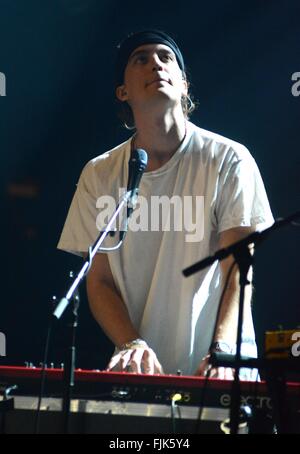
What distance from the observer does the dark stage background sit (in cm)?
444

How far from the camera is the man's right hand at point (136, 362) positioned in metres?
2.94

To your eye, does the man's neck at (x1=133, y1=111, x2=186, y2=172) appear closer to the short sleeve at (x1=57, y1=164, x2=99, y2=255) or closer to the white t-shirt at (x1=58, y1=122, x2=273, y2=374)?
the white t-shirt at (x1=58, y1=122, x2=273, y2=374)

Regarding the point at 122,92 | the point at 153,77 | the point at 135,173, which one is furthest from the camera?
the point at 122,92

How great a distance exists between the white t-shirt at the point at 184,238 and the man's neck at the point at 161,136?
0.04 metres

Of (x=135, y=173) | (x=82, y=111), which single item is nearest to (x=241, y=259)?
(x=135, y=173)

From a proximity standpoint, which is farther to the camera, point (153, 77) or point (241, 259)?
point (153, 77)

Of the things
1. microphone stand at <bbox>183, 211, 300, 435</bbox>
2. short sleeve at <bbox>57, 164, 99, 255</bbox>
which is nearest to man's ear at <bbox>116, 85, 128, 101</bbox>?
short sleeve at <bbox>57, 164, 99, 255</bbox>

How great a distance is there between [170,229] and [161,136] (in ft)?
1.42

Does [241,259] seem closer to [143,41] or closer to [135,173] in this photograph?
[135,173]

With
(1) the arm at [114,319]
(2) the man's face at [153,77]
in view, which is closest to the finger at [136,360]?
(1) the arm at [114,319]

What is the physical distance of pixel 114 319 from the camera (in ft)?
11.2

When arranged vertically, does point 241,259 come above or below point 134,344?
above
